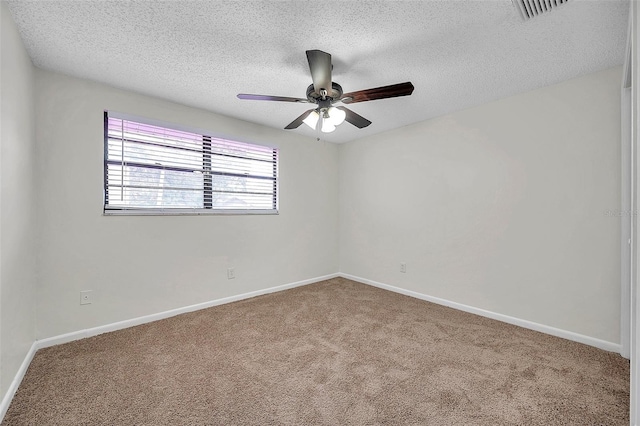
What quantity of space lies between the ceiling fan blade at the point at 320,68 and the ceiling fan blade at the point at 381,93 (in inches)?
6.6

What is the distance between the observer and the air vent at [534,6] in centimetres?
146

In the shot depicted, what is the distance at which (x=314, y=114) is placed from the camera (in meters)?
2.28

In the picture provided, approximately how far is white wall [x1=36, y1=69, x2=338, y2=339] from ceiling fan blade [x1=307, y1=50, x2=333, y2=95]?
1.28 meters

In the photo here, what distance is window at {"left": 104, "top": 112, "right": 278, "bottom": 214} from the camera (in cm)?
257

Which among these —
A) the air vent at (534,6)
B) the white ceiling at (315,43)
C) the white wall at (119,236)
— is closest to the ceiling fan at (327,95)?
the white ceiling at (315,43)

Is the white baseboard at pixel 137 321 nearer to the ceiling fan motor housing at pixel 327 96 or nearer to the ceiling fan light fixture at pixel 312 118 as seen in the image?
the ceiling fan light fixture at pixel 312 118

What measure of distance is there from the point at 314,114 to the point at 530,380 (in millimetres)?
2455

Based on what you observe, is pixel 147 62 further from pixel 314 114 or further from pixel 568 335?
pixel 568 335

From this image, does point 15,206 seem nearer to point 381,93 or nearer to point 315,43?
point 315,43

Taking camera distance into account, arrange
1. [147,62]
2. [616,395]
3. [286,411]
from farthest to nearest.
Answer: [147,62]
[616,395]
[286,411]

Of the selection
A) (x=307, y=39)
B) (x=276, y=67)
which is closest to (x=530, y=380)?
(x=307, y=39)

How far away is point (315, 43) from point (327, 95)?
339 millimetres

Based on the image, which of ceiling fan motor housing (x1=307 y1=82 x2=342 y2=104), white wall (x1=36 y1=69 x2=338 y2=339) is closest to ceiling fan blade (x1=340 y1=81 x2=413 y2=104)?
ceiling fan motor housing (x1=307 y1=82 x2=342 y2=104)

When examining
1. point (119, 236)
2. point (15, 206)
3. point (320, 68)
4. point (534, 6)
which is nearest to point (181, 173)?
point (119, 236)
